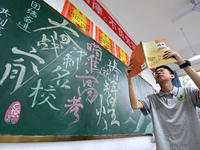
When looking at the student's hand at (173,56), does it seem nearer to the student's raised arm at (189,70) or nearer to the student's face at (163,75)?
the student's raised arm at (189,70)

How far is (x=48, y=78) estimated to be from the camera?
82 cm

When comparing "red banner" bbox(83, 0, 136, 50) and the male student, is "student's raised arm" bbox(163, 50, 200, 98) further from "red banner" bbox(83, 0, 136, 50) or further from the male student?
"red banner" bbox(83, 0, 136, 50)

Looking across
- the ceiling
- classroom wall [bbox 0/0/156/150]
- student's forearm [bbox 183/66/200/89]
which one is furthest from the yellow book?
the ceiling

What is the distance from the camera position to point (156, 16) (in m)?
2.19

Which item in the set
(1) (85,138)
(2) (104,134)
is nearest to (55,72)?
(1) (85,138)

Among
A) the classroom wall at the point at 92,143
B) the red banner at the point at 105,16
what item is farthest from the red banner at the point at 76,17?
the red banner at the point at 105,16

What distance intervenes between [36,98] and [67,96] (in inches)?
9.6

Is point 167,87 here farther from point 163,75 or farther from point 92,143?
point 92,143

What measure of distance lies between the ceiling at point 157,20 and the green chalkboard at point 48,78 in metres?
1.27

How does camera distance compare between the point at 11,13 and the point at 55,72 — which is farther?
the point at 55,72

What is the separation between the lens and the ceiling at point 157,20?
195 centimetres

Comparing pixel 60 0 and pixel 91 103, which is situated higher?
pixel 60 0

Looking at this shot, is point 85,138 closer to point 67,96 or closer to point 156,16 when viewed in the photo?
point 67,96

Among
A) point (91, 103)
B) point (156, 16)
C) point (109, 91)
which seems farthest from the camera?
point (156, 16)
